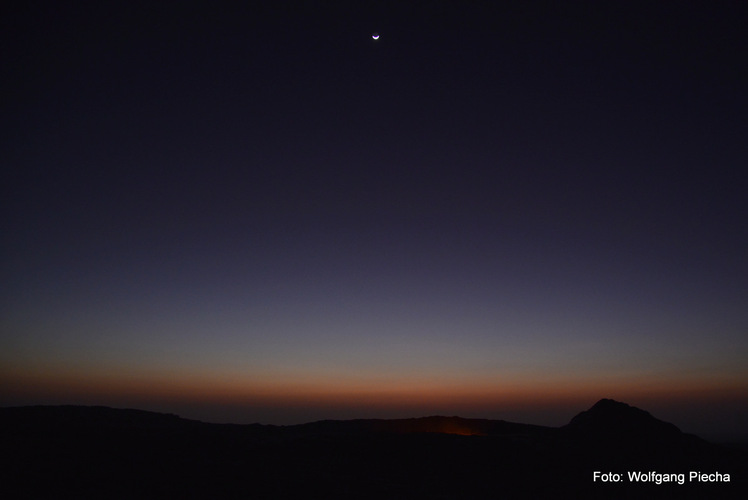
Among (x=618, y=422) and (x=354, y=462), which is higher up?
(x=618, y=422)

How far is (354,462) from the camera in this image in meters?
17.0

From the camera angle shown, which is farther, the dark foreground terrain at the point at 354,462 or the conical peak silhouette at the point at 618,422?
the conical peak silhouette at the point at 618,422

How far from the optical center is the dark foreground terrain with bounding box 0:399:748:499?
41.2ft

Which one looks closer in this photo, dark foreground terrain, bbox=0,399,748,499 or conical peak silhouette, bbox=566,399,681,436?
dark foreground terrain, bbox=0,399,748,499

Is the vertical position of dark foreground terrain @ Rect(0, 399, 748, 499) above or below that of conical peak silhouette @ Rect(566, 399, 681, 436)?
below

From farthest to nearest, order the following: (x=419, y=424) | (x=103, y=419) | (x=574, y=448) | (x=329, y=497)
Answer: (x=419, y=424), (x=103, y=419), (x=574, y=448), (x=329, y=497)

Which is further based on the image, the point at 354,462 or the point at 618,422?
the point at 618,422

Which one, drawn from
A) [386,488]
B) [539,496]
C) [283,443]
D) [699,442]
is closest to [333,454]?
[283,443]

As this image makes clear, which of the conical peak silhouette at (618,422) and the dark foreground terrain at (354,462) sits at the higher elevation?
the conical peak silhouette at (618,422)

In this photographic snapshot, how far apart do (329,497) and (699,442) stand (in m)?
17.2

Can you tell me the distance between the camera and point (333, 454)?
1769 centimetres

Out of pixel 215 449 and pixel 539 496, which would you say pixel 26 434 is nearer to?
pixel 215 449

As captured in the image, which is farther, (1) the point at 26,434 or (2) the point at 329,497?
(1) the point at 26,434

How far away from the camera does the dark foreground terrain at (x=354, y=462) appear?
12.5 metres
